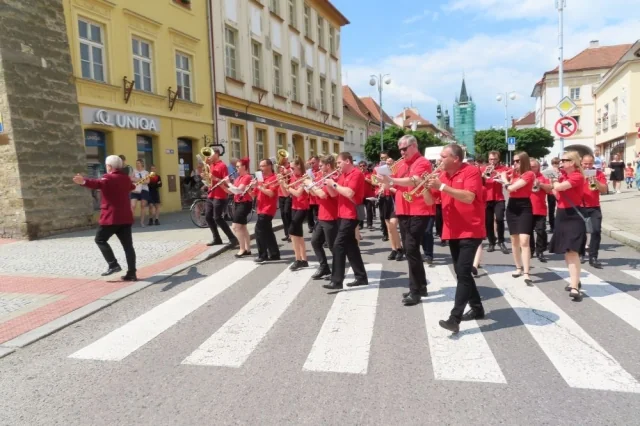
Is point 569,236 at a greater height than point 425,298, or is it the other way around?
point 569,236

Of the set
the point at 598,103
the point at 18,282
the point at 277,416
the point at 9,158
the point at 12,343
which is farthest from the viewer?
the point at 598,103

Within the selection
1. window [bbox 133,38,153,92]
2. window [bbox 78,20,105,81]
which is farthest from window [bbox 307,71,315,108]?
window [bbox 78,20,105,81]

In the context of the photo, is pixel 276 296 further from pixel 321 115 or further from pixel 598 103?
pixel 598 103

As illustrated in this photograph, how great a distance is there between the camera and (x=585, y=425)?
2857 mm

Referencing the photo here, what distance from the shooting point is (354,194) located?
19.9 ft

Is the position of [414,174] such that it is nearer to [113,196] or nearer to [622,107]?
[113,196]

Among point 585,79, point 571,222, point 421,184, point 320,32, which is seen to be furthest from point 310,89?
point 585,79

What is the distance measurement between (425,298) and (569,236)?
1796mm

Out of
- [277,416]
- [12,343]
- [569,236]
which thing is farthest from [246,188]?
[277,416]

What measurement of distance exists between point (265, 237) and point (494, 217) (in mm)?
4188

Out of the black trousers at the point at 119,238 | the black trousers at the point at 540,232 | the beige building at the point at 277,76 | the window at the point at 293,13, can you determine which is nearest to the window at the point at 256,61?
the beige building at the point at 277,76

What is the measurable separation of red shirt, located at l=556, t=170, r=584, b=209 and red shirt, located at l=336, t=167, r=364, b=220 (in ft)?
7.77

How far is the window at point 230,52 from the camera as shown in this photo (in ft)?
68.2

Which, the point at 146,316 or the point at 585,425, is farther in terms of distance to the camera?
the point at 146,316
